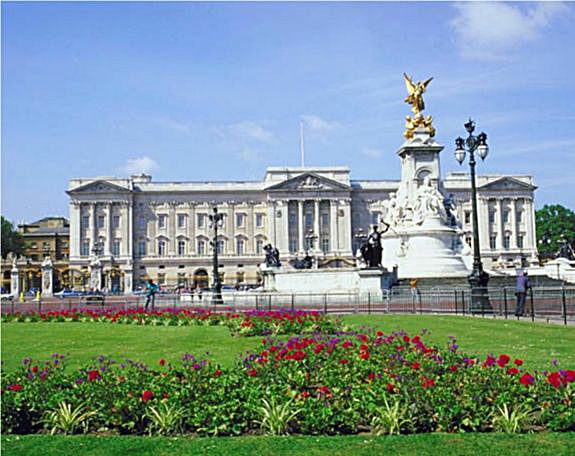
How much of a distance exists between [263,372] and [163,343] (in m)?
7.42

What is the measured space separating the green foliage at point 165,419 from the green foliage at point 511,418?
377 cm

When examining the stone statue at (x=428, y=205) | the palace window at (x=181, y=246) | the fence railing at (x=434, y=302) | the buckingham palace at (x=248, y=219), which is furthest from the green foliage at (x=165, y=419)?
the palace window at (x=181, y=246)

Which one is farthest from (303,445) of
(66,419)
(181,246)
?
(181,246)

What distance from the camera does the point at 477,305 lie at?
25.0 metres

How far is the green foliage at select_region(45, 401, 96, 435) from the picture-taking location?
318 inches

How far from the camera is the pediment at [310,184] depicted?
4311 inches

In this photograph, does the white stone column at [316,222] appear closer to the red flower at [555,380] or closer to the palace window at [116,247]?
the palace window at [116,247]

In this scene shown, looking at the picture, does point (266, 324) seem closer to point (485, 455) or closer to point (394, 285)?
point (485, 455)

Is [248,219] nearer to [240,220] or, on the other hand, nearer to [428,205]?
[240,220]

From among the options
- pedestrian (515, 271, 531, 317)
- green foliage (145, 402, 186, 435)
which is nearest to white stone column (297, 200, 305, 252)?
pedestrian (515, 271, 531, 317)

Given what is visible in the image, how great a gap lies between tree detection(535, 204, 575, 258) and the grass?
119m

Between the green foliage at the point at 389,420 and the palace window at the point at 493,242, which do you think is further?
the palace window at the point at 493,242

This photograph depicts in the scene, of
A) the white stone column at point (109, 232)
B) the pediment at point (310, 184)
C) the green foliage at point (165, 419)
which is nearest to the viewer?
the green foliage at point (165, 419)

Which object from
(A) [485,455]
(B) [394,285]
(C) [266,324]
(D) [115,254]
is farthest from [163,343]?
(D) [115,254]
